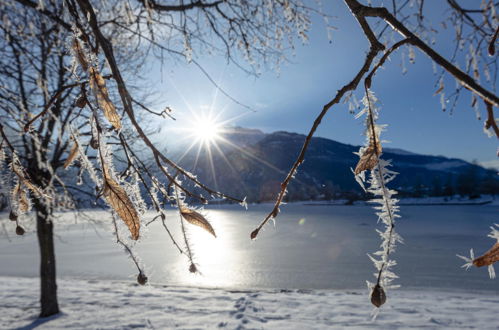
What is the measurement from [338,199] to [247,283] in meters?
38.1

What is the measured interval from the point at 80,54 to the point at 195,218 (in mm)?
295

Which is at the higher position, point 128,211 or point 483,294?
point 128,211

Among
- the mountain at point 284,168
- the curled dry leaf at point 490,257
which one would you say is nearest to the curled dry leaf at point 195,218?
the curled dry leaf at point 490,257

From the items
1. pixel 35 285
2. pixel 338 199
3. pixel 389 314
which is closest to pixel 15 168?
pixel 389 314

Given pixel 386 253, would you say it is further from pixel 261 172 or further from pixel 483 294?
pixel 261 172

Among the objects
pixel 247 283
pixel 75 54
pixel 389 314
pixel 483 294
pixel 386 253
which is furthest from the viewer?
pixel 247 283

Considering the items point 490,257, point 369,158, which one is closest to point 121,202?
point 369,158

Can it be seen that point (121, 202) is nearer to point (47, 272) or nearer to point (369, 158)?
point (369, 158)

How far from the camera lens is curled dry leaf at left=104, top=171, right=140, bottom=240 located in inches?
17.1

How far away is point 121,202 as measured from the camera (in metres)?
0.44

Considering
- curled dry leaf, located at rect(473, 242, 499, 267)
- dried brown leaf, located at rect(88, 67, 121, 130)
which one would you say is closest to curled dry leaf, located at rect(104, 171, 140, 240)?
dried brown leaf, located at rect(88, 67, 121, 130)

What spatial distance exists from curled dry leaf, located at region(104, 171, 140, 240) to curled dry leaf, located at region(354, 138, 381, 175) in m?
0.31

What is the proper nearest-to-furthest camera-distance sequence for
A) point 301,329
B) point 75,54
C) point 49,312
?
point 75,54, point 301,329, point 49,312

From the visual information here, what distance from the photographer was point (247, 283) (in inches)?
406
